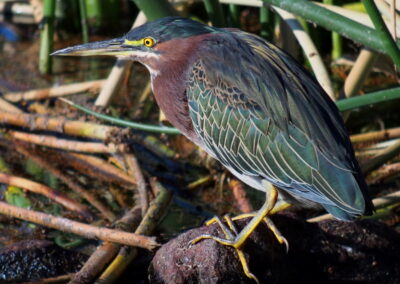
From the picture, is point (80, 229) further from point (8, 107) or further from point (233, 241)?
point (8, 107)

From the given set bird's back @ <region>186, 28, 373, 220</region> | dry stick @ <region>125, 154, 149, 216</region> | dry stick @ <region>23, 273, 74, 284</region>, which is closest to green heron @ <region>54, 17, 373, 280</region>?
bird's back @ <region>186, 28, 373, 220</region>

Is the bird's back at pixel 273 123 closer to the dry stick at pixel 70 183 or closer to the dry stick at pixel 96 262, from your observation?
the dry stick at pixel 96 262

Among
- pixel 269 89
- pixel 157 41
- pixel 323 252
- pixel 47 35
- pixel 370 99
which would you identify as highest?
pixel 157 41

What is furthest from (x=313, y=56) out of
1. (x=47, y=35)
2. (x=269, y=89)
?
(x=47, y=35)

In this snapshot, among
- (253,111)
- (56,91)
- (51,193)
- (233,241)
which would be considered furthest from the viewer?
(56,91)

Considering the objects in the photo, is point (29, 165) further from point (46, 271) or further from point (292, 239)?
point (292, 239)

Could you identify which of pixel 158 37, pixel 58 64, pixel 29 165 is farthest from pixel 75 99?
pixel 158 37
